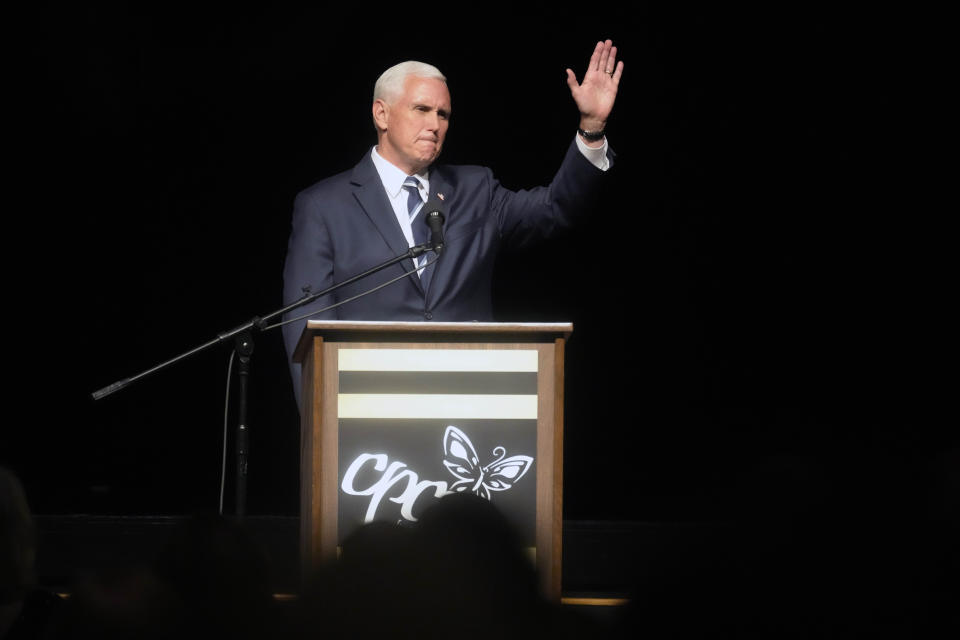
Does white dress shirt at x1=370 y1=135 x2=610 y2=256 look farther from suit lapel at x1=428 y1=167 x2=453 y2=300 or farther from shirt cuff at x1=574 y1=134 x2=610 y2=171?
shirt cuff at x1=574 y1=134 x2=610 y2=171

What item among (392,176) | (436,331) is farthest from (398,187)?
(436,331)

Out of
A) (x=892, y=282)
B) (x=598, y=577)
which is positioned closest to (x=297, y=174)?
(x=598, y=577)

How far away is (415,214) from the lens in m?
3.41

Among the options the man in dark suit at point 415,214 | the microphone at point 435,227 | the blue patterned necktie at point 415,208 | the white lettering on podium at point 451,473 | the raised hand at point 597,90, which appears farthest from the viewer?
the blue patterned necktie at point 415,208

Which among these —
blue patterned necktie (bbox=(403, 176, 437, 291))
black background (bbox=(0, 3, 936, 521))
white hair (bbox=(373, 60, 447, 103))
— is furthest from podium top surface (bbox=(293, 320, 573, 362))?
black background (bbox=(0, 3, 936, 521))

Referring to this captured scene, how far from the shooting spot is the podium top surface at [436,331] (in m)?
2.58

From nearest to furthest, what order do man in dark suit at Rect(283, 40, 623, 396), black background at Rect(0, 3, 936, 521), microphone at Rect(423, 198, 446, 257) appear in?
1. microphone at Rect(423, 198, 446, 257)
2. man in dark suit at Rect(283, 40, 623, 396)
3. black background at Rect(0, 3, 936, 521)

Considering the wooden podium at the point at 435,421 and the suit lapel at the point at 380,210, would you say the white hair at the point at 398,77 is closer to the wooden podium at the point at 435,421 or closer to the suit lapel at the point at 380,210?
the suit lapel at the point at 380,210

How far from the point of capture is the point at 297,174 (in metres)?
4.80

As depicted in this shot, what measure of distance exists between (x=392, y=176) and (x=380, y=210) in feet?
0.45

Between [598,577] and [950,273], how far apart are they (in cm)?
169

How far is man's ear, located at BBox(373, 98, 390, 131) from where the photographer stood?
11.3 feet

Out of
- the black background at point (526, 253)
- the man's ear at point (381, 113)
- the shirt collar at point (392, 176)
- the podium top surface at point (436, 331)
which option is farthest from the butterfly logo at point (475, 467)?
the black background at point (526, 253)

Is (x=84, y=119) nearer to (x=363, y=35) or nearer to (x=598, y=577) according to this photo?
(x=363, y=35)
